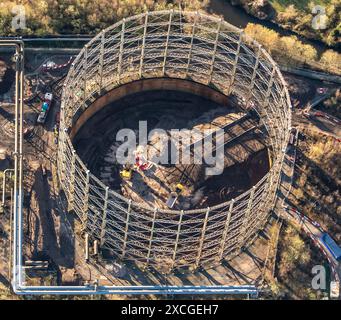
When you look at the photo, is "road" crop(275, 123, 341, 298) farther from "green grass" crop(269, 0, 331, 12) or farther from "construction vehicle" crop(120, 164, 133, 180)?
"green grass" crop(269, 0, 331, 12)

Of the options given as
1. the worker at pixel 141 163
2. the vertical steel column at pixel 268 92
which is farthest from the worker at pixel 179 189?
the vertical steel column at pixel 268 92

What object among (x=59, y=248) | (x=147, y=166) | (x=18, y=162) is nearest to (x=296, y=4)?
(x=147, y=166)

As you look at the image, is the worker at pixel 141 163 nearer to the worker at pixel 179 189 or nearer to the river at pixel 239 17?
the worker at pixel 179 189

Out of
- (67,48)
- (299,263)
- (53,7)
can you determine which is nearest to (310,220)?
(299,263)

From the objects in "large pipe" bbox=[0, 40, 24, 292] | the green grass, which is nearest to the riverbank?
the green grass

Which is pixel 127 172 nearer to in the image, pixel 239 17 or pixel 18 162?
pixel 18 162

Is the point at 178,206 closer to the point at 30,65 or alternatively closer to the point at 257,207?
the point at 257,207
